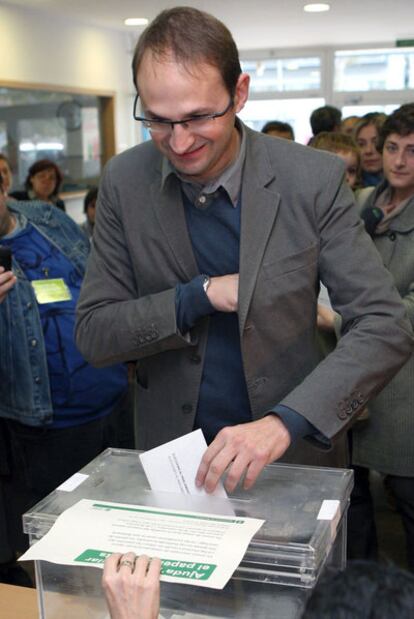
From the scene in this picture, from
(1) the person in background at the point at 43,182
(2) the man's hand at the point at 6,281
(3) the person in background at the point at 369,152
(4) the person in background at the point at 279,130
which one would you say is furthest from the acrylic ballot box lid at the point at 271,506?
(1) the person in background at the point at 43,182

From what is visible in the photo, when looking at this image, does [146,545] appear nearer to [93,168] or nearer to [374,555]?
[374,555]

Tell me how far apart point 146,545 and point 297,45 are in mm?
10241

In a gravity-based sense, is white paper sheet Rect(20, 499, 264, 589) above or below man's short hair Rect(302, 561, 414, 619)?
below

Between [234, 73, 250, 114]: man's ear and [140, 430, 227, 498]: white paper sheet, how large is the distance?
1.92 ft

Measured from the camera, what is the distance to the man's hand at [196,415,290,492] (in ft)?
3.66

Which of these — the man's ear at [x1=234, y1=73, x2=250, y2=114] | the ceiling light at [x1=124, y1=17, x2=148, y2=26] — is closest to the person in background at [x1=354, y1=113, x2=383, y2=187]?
the man's ear at [x1=234, y1=73, x2=250, y2=114]

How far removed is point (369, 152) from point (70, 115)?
512cm

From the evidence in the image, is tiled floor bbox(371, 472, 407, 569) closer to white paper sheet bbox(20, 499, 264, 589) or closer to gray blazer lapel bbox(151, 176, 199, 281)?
gray blazer lapel bbox(151, 176, 199, 281)

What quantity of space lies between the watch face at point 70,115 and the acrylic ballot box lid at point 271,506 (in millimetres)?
7521

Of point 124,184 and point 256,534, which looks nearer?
point 256,534

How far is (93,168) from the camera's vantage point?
914cm

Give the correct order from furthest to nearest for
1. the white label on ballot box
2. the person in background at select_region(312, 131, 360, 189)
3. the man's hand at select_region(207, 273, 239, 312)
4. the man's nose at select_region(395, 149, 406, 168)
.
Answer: the person in background at select_region(312, 131, 360, 189) → the man's nose at select_region(395, 149, 406, 168) → the man's hand at select_region(207, 273, 239, 312) → the white label on ballot box

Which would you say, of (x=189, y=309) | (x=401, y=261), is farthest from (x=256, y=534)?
(x=401, y=261)

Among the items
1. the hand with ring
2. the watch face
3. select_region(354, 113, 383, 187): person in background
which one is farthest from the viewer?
the watch face
